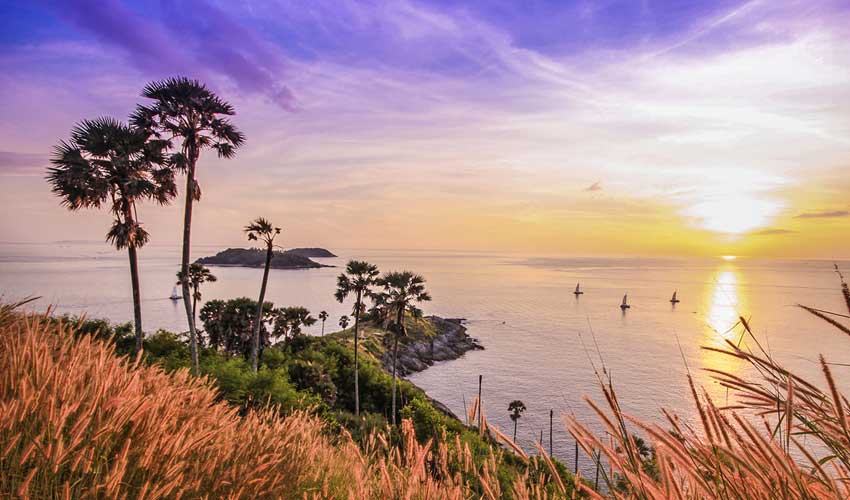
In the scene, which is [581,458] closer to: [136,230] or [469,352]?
[469,352]

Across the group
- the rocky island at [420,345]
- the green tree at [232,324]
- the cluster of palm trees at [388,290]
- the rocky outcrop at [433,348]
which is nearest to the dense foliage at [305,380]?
the green tree at [232,324]

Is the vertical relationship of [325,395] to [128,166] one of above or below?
below

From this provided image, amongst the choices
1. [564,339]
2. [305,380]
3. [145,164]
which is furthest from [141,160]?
[564,339]

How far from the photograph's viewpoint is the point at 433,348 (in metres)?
69.4

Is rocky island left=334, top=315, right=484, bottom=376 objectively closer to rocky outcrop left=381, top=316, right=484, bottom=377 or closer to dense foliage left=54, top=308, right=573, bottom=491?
rocky outcrop left=381, top=316, right=484, bottom=377

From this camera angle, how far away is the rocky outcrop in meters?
61.2

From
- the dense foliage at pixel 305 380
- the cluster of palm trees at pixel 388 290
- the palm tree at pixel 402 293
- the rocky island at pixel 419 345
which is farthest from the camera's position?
the rocky island at pixel 419 345

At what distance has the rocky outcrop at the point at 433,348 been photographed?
61250mm

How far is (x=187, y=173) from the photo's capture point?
63.6 ft

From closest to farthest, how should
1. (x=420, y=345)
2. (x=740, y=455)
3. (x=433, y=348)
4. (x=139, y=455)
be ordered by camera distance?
(x=740, y=455), (x=139, y=455), (x=420, y=345), (x=433, y=348)

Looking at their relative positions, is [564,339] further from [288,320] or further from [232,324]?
[232,324]

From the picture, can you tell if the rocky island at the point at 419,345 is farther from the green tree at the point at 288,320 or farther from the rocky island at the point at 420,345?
the green tree at the point at 288,320

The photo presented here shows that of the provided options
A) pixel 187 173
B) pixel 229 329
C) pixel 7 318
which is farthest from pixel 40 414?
pixel 229 329

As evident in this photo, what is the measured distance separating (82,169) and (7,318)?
1414 cm
